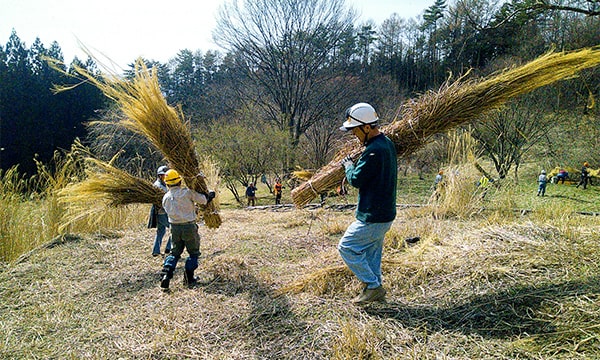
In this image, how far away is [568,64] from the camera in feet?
10.6

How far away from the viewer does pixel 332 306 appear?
3250 millimetres

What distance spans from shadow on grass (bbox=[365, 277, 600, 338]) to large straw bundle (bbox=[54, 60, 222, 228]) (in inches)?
103

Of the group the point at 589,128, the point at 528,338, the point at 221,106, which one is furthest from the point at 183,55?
the point at 528,338

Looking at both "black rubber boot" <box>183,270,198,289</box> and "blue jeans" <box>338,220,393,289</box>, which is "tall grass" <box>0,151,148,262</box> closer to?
"black rubber boot" <box>183,270,198,289</box>

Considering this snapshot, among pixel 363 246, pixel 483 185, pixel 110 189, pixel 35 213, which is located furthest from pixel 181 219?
pixel 483 185

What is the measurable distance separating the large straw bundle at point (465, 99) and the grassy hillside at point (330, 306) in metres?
1.23

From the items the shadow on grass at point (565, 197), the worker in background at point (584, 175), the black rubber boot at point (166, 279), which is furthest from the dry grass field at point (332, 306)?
the worker in background at point (584, 175)

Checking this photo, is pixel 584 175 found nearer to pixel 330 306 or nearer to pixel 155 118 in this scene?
pixel 330 306

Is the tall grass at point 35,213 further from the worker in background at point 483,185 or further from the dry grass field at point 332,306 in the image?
the worker in background at point 483,185

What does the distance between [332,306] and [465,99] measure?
2.33m

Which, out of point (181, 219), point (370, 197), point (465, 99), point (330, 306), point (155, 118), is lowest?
point (330, 306)

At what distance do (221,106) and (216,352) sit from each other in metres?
20.3

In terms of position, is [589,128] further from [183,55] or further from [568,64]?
[183,55]

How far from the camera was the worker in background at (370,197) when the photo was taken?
296cm
